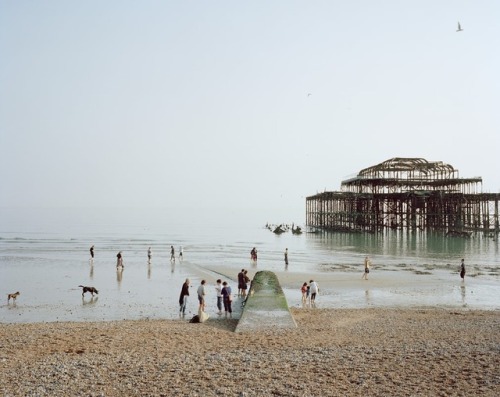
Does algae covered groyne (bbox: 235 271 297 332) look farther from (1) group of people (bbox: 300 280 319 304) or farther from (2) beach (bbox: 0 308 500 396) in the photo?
(1) group of people (bbox: 300 280 319 304)

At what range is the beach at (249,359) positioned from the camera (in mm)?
9227

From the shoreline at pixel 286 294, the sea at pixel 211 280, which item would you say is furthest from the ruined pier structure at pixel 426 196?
the shoreline at pixel 286 294

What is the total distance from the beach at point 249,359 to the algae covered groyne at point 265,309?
0.41 m

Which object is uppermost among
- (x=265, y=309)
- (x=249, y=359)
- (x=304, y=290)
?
(x=265, y=309)

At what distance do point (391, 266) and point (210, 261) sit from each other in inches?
562

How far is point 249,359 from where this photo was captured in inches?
434

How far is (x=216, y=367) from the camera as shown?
411 inches

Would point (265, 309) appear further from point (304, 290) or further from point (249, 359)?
point (304, 290)

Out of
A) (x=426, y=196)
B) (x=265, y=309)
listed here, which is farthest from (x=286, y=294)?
(x=426, y=196)

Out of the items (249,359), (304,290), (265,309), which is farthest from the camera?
(304,290)

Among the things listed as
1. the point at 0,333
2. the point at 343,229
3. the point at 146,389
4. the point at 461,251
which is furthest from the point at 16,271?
the point at 343,229

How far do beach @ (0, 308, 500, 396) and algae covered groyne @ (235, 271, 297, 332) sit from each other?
1.36ft

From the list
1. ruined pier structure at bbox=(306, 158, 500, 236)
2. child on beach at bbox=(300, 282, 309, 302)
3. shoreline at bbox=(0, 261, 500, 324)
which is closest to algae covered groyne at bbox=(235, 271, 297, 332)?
shoreline at bbox=(0, 261, 500, 324)

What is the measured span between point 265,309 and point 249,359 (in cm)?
448
